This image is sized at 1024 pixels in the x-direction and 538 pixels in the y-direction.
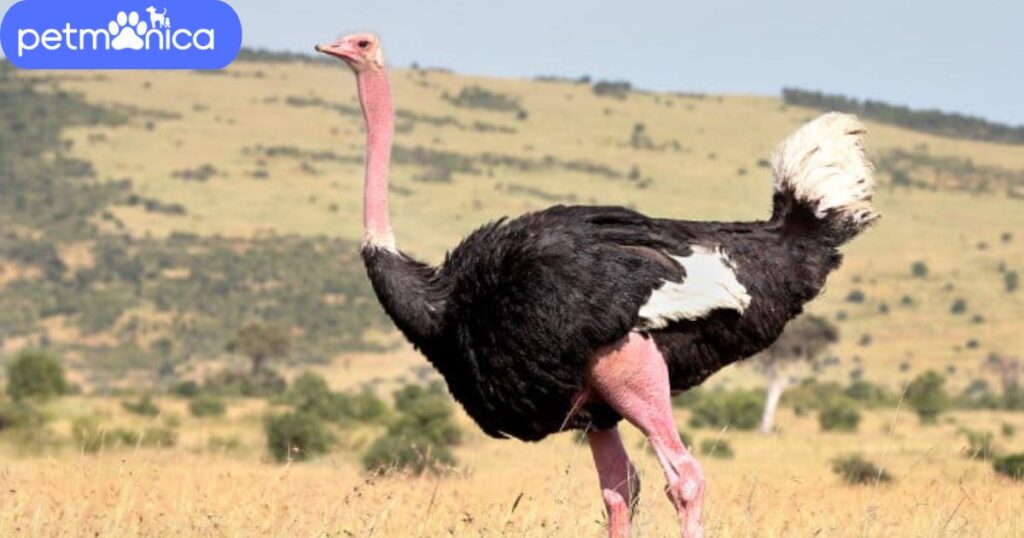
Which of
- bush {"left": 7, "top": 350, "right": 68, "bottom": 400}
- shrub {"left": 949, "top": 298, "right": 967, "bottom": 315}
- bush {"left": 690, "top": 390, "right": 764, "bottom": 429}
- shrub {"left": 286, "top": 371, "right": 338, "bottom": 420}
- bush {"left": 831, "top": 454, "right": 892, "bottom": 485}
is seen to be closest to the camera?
bush {"left": 831, "top": 454, "right": 892, "bottom": 485}

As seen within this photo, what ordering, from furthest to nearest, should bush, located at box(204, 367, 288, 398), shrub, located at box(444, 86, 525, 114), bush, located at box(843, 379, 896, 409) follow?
shrub, located at box(444, 86, 525, 114), bush, located at box(204, 367, 288, 398), bush, located at box(843, 379, 896, 409)

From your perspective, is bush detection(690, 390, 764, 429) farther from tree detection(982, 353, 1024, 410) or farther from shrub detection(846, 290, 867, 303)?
shrub detection(846, 290, 867, 303)

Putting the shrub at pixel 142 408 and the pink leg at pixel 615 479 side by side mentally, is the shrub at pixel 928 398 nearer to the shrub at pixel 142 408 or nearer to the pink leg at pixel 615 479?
the shrub at pixel 142 408

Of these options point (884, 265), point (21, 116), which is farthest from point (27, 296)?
point (884, 265)

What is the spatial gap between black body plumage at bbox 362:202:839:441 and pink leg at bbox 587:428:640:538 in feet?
0.69

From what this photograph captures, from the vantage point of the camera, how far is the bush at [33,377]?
3609 cm

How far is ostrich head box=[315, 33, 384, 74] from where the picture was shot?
7.56 m

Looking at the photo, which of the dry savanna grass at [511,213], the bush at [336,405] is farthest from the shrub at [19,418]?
the bush at [336,405]

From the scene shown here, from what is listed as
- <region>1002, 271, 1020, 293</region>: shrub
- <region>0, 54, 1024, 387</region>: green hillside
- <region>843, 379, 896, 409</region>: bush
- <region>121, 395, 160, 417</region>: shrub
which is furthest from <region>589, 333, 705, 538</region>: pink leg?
<region>1002, 271, 1020, 293</region>: shrub

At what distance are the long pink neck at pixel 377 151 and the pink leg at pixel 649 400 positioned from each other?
1100 mm

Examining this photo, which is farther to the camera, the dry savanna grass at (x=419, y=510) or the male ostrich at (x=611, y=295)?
the dry savanna grass at (x=419, y=510)

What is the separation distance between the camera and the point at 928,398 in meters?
39.5

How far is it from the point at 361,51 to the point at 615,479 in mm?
2031

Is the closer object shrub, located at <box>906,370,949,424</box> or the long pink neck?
the long pink neck
